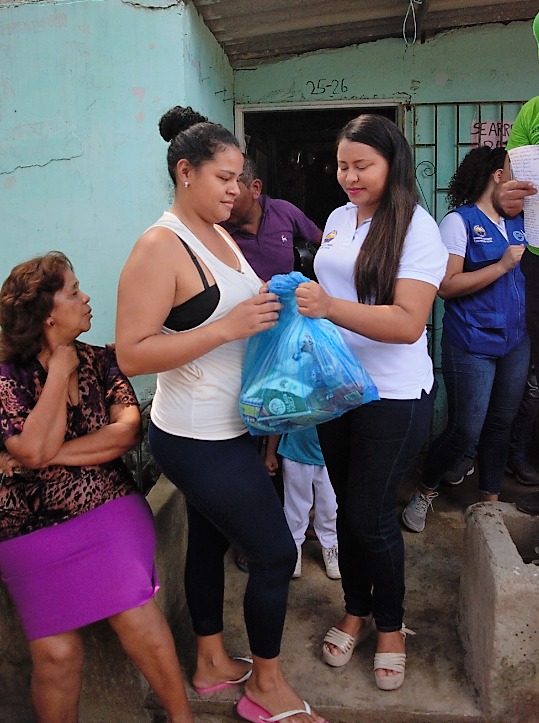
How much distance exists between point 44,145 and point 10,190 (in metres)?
0.32

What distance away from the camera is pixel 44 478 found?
204cm

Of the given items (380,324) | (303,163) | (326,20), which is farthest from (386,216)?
(303,163)

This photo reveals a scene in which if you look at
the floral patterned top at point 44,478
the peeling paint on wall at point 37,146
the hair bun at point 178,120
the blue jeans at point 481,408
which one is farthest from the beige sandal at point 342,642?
the peeling paint on wall at point 37,146

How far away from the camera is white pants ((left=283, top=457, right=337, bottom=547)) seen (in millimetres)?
2867

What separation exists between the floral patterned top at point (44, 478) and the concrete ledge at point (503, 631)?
127 cm

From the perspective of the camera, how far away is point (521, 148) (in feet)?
7.07

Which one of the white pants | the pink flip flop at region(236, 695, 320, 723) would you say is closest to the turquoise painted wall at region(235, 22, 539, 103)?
the white pants

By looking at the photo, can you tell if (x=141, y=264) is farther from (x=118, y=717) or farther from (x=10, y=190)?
(x=10, y=190)

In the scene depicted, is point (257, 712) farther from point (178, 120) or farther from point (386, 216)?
point (178, 120)

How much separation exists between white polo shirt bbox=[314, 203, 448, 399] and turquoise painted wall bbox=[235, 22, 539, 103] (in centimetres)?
237

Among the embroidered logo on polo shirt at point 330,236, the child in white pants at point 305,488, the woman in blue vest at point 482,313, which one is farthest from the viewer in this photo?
the woman in blue vest at point 482,313

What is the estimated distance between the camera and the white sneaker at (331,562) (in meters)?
2.90

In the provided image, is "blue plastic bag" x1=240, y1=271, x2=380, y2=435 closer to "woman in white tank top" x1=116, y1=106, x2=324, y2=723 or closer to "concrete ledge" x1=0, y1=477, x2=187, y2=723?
"woman in white tank top" x1=116, y1=106, x2=324, y2=723

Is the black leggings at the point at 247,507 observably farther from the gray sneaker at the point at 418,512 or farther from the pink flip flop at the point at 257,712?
the gray sneaker at the point at 418,512
